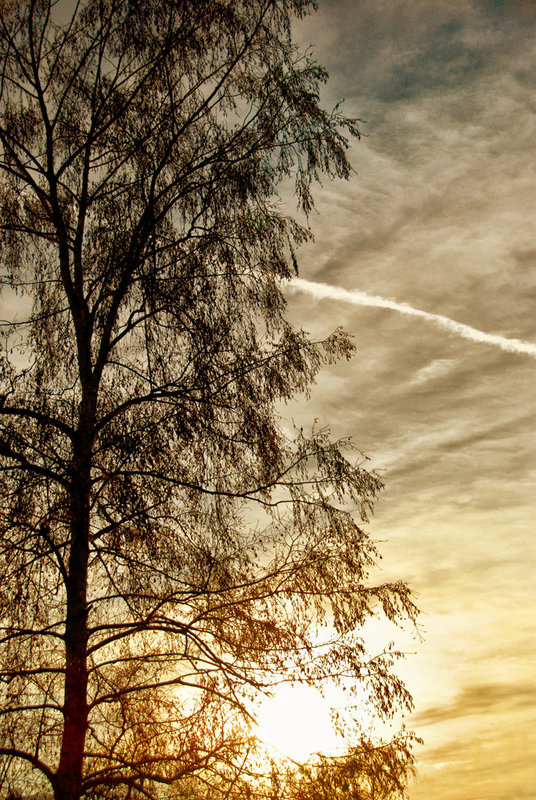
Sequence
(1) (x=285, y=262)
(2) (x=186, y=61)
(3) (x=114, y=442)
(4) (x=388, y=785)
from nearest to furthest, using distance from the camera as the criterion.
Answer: (4) (x=388, y=785) → (3) (x=114, y=442) → (1) (x=285, y=262) → (2) (x=186, y=61)

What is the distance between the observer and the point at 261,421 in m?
6.91

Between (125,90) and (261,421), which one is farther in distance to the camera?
(125,90)

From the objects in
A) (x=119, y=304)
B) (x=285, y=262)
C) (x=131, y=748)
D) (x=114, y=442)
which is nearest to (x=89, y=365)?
(x=119, y=304)

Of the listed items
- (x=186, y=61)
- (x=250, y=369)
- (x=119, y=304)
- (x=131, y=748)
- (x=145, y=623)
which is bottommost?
(x=131, y=748)

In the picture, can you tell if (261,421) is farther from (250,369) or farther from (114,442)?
(114,442)

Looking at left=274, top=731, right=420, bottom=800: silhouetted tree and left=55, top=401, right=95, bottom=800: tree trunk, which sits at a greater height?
left=55, top=401, right=95, bottom=800: tree trunk

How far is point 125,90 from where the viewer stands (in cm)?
845

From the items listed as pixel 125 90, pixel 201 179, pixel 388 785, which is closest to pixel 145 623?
pixel 388 785

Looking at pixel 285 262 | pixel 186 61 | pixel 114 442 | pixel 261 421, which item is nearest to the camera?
pixel 114 442

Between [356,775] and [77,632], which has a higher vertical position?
[77,632]

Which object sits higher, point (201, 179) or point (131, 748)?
point (201, 179)

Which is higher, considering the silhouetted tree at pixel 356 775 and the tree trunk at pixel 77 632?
the tree trunk at pixel 77 632

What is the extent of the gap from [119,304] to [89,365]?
2.42 feet

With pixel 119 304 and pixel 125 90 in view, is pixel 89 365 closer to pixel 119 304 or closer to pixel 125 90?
pixel 119 304
